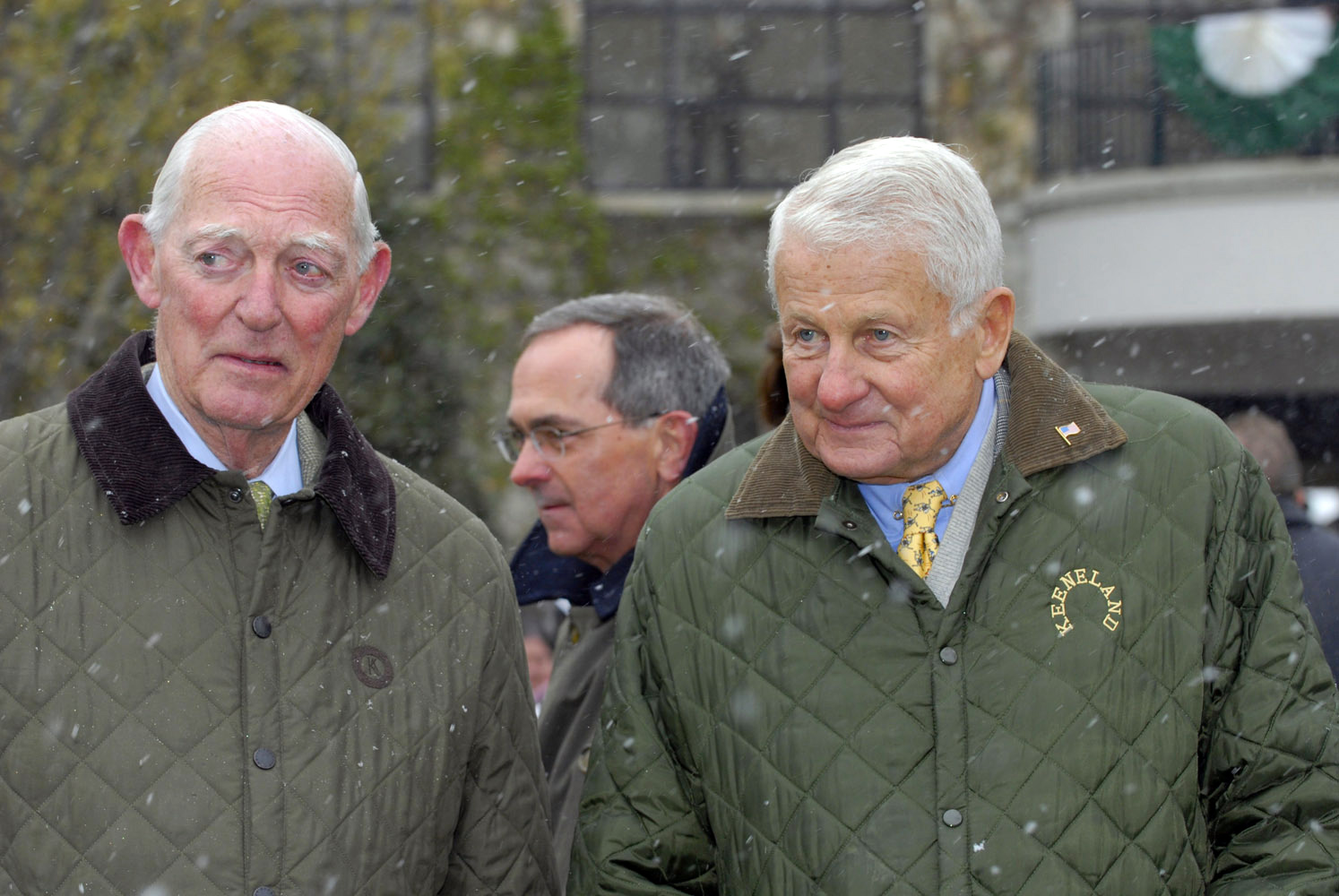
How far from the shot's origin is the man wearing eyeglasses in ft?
14.2

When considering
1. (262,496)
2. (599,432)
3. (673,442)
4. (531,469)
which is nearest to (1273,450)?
(673,442)

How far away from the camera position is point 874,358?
9.41ft

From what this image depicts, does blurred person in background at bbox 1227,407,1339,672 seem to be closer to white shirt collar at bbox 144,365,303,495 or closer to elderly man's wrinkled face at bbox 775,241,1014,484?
elderly man's wrinkled face at bbox 775,241,1014,484

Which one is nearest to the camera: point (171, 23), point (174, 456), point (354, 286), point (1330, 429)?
point (174, 456)

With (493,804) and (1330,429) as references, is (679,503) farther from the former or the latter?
(1330,429)

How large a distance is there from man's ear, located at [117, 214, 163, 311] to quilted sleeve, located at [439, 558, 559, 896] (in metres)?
0.88

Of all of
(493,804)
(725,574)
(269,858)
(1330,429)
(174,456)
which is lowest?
(1330,429)

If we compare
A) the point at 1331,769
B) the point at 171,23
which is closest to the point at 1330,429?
the point at 171,23

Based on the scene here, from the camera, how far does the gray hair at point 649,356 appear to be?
14.4ft

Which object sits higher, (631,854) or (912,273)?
(912,273)

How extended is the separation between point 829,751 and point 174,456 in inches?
51.0

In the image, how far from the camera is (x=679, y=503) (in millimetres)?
3156

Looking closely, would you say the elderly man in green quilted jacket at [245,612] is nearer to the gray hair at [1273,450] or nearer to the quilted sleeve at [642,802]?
the quilted sleeve at [642,802]

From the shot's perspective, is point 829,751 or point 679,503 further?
point 679,503
